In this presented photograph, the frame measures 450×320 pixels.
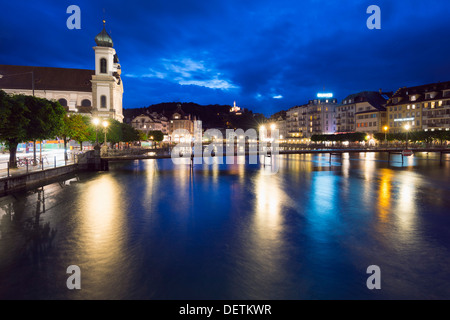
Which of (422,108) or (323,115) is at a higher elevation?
(323,115)

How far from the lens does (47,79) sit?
85875 millimetres

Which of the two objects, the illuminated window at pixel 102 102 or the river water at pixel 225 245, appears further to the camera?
the illuminated window at pixel 102 102

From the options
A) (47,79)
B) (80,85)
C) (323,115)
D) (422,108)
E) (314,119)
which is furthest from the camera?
(314,119)

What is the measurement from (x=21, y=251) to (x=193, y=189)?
13.6 meters

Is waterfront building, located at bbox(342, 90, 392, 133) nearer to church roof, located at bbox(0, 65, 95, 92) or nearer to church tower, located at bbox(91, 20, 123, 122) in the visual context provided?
church tower, located at bbox(91, 20, 123, 122)

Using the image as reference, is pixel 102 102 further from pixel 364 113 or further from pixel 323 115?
pixel 323 115

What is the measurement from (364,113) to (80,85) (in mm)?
97786

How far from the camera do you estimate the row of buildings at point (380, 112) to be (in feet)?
285

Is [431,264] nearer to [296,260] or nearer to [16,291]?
[296,260]

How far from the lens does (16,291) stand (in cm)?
704

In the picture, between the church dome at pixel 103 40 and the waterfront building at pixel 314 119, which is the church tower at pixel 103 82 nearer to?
the church dome at pixel 103 40

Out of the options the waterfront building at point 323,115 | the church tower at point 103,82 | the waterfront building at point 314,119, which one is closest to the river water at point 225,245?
the church tower at point 103,82

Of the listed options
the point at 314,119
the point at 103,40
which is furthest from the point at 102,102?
the point at 314,119

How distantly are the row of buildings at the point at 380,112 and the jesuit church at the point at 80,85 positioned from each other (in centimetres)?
7773
